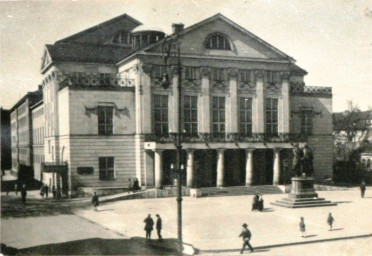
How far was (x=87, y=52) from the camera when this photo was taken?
43875 millimetres

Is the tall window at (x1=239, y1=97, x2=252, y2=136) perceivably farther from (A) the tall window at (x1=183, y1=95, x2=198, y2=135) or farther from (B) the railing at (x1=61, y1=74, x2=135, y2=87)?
(B) the railing at (x1=61, y1=74, x2=135, y2=87)

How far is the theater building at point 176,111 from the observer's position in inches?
1446

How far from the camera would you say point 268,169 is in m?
42.4

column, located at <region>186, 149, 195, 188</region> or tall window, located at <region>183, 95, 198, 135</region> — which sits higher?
tall window, located at <region>183, 95, 198, 135</region>

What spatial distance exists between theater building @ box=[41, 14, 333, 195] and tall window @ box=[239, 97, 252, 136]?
0.09 meters

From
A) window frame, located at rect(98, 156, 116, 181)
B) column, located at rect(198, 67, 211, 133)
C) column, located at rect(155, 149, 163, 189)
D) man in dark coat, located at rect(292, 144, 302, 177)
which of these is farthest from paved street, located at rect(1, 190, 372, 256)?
column, located at rect(198, 67, 211, 133)

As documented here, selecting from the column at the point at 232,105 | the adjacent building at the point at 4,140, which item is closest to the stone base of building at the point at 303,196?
the column at the point at 232,105

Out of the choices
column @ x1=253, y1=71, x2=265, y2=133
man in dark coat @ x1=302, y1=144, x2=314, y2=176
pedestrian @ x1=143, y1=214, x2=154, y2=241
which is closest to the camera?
pedestrian @ x1=143, y1=214, x2=154, y2=241

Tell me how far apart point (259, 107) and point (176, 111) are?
294 inches

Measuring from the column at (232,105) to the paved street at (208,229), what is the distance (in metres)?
11.1

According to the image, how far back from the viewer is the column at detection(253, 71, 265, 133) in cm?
4109

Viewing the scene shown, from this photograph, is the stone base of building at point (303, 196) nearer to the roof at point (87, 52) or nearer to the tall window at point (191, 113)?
the tall window at point (191, 113)

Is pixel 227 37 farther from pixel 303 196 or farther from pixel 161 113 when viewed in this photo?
pixel 303 196

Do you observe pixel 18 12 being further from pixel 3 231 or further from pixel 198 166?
pixel 198 166
